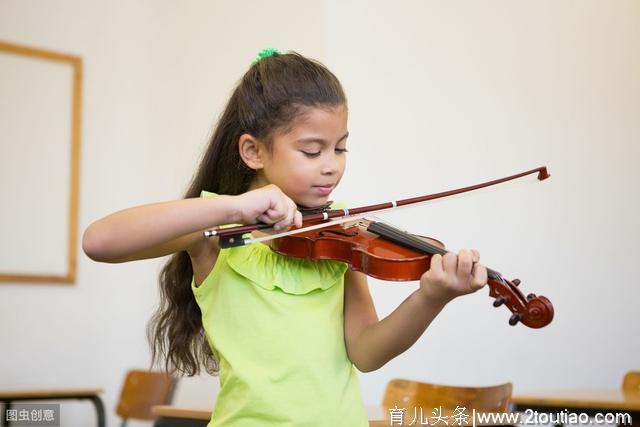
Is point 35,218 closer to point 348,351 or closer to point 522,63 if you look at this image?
point 522,63

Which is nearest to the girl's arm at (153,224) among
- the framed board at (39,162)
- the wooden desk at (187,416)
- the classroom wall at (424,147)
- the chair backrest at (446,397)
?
the wooden desk at (187,416)

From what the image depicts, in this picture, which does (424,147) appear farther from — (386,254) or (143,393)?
(386,254)

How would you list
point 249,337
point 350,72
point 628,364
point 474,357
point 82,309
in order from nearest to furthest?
point 249,337 → point 350,72 → point 474,357 → point 628,364 → point 82,309

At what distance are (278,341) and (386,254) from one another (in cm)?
25

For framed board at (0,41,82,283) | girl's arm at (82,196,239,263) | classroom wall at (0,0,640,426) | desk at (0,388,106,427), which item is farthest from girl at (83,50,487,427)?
framed board at (0,41,82,283)

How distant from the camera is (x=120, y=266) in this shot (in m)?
4.23

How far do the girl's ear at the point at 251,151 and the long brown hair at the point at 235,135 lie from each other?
15 mm

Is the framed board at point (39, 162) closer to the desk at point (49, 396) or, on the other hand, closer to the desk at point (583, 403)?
the desk at point (49, 396)

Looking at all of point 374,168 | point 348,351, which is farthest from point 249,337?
point 374,168

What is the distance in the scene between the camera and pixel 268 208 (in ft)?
4.65

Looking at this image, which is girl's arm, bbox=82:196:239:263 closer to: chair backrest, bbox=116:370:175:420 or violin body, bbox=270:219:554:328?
violin body, bbox=270:219:554:328

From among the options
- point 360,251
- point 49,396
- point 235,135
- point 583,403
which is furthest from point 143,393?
point 360,251

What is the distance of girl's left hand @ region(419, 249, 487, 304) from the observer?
1.37 m

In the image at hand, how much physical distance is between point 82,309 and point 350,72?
183 centimetres
